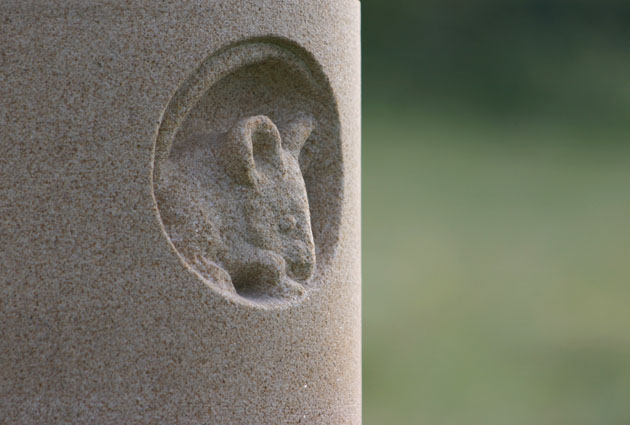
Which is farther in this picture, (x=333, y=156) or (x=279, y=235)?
(x=333, y=156)

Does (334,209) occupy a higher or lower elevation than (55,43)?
lower

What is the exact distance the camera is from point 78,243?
3.06 metres

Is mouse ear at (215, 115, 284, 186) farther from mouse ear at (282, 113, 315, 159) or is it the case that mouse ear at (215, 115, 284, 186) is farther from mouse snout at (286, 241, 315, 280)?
mouse snout at (286, 241, 315, 280)

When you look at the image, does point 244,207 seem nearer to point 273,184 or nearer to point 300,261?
point 273,184

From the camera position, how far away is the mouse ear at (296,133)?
3.66 metres

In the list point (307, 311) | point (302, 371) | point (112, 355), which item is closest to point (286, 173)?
point (307, 311)

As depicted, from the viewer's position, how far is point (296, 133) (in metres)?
3.66

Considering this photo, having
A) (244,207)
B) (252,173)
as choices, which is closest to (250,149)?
(252,173)

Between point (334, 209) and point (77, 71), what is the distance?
121 centimetres

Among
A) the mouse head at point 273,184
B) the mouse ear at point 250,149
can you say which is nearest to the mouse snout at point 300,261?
the mouse head at point 273,184

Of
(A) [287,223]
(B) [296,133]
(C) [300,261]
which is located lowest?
(C) [300,261]

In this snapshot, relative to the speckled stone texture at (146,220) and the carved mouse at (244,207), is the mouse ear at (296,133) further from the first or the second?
the speckled stone texture at (146,220)

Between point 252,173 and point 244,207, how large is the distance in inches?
5.2

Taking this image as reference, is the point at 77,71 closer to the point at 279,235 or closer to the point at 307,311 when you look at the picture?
the point at 279,235
